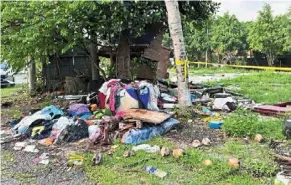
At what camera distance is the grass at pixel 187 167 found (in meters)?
3.46

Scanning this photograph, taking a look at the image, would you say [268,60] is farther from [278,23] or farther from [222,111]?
[222,111]

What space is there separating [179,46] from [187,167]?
9.11ft

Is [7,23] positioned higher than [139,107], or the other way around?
[7,23]

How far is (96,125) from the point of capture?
17.8 feet

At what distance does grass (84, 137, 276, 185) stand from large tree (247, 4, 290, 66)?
20.5 metres

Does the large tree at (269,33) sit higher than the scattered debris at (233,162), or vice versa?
the large tree at (269,33)

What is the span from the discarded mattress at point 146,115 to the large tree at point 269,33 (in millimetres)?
19566

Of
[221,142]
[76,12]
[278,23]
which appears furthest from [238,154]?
[278,23]

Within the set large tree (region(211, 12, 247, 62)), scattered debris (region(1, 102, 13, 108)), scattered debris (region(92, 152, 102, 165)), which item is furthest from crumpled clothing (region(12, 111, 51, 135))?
large tree (region(211, 12, 247, 62))

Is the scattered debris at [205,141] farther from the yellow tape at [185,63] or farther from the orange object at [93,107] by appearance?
the orange object at [93,107]

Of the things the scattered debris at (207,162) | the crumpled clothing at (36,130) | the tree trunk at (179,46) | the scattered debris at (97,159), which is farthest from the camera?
the tree trunk at (179,46)

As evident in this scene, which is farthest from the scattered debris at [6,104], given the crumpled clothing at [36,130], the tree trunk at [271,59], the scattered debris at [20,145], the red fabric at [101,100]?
the tree trunk at [271,59]

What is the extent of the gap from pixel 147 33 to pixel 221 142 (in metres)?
5.02

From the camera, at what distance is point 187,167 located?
12.5 feet
